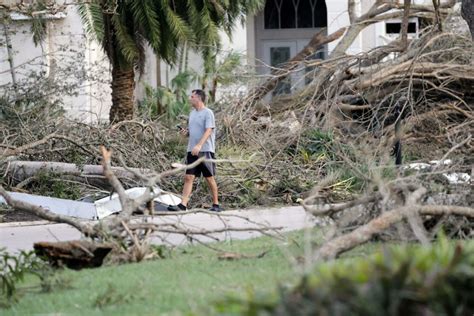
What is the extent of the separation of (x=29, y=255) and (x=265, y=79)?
11.7 m

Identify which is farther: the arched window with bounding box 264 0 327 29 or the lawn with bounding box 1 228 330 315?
the arched window with bounding box 264 0 327 29

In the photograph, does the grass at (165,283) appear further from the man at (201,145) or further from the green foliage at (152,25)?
the green foliage at (152,25)

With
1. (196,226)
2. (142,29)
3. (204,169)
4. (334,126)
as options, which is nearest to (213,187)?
(204,169)

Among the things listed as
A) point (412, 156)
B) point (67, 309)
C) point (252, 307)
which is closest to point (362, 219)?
point (67, 309)

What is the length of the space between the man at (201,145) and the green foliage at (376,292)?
10436 mm

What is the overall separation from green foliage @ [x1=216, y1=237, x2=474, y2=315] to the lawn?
898mm

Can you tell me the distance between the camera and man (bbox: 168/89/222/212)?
48.3ft

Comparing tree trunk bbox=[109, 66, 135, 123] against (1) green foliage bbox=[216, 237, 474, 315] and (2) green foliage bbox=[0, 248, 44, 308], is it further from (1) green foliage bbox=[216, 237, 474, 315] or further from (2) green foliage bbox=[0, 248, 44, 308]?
(1) green foliage bbox=[216, 237, 474, 315]

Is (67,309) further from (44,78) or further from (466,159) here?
(44,78)

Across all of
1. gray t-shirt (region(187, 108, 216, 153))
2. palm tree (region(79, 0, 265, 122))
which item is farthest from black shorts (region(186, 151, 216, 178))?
palm tree (region(79, 0, 265, 122))

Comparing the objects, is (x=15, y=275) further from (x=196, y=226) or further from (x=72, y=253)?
(x=196, y=226)

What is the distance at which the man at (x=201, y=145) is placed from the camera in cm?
1472

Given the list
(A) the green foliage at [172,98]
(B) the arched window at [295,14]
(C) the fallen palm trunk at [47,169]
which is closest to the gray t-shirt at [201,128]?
(C) the fallen palm trunk at [47,169]

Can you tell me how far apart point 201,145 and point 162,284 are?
782cm
